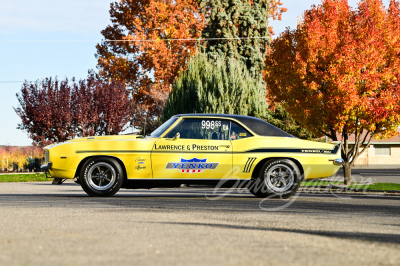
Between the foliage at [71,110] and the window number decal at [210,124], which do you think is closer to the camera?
the window number decal at [210,124]

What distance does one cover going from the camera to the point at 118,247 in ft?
19.3

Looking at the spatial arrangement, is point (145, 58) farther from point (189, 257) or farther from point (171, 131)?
point (189, 257)

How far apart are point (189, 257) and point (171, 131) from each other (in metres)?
7.16

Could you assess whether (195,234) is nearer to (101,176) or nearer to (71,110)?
(101,176)

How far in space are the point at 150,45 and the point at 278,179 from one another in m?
28.1

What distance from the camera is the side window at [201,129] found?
12367 millimetres

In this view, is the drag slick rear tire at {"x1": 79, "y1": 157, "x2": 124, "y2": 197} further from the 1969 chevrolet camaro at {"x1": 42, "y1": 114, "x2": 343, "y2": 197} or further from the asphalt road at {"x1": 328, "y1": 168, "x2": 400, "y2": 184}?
the asphalt road at {"x1": 328, "y1": 168, "x2": 400, "y2": 184}

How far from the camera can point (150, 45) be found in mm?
39344

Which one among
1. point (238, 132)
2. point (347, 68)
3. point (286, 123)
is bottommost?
point (238, 132)

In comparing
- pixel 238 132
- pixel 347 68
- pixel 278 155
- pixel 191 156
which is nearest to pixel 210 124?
pixel 238 132

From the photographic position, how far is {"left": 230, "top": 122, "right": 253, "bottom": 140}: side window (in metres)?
12.6

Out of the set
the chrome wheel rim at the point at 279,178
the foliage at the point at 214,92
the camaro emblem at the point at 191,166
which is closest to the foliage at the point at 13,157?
the foliage at the point at 214,92

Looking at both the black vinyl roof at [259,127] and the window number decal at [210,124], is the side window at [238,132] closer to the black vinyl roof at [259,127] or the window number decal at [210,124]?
the black vinyl roof at [259,127]

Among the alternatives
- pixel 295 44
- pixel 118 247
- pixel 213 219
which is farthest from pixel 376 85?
pixel 118 247
